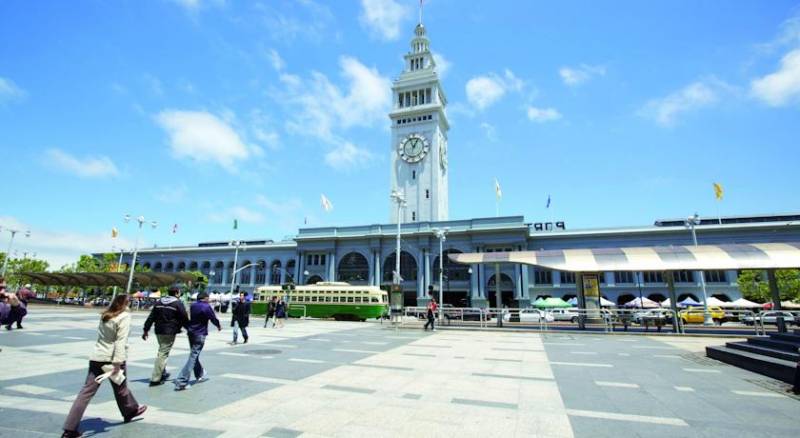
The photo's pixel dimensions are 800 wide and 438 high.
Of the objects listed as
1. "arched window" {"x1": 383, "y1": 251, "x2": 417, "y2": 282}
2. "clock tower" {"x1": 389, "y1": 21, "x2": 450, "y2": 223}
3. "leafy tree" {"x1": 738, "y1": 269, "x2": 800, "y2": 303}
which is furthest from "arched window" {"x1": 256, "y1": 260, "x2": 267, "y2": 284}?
"leafy tree" {"x1": 738, "y1": 269, "x2": 800, "y2": 303}

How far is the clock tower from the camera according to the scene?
6316cm

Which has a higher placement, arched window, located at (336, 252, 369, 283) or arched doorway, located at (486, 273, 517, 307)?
arched window, located at (336, 252, 369, 283)

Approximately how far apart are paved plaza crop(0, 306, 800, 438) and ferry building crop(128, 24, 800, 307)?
2793cm

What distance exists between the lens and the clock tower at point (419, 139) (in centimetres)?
6316

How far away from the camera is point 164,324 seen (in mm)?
7855

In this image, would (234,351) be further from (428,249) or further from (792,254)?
(428,249)

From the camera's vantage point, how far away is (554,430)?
5.54m

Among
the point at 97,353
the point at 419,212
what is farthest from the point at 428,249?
the point at 97,353

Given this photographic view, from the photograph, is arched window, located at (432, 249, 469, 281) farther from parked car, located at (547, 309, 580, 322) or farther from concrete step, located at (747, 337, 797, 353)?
concrete step, located at (747, 337, 797, 353)

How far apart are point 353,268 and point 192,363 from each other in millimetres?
51799

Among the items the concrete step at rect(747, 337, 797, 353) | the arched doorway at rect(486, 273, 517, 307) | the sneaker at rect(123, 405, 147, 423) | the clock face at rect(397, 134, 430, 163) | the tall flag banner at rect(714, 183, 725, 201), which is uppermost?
the clock face at rect(397, 134, 430, 163)

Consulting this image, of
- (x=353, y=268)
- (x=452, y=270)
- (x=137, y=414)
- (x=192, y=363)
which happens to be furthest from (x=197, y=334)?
(x=353, y=268)

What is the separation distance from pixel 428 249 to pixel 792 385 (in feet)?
154

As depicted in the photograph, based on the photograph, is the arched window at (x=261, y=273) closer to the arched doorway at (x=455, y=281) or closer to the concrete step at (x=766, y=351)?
the arched doorway at (x=455, y=281)
